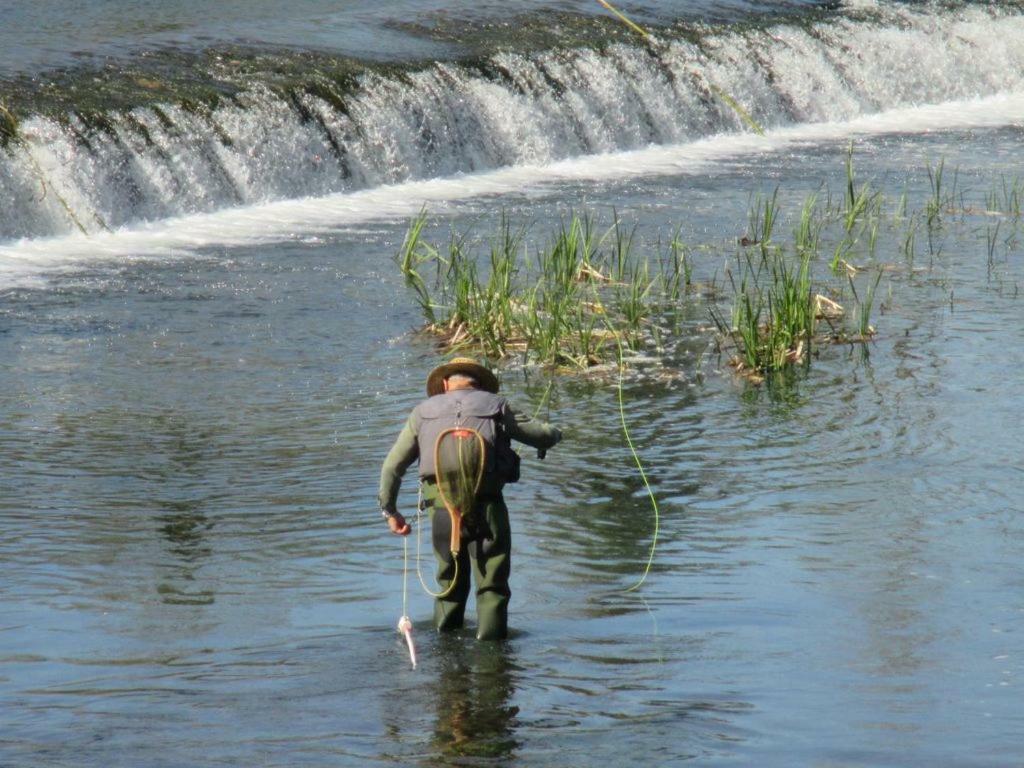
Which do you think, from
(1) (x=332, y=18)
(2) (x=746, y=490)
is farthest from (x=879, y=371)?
(1) (x=332, y=18)

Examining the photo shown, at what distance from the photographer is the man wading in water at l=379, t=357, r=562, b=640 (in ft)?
21.3

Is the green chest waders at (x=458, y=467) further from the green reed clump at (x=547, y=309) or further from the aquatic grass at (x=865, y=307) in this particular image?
the aquatic grass at (x=865, y=307)

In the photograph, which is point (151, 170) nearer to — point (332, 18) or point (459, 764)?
point (332, 18)

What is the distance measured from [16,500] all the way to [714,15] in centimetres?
2119

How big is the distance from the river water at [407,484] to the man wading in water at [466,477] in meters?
0.23

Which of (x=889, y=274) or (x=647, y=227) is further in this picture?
(x=647, y=227)

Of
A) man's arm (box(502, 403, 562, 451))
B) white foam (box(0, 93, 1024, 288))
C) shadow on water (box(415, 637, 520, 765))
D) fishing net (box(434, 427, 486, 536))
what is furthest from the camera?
white foam (box(0, 93, 1024, 288))

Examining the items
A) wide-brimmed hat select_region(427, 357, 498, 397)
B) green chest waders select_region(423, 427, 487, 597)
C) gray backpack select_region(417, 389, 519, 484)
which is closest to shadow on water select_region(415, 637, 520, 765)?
green chest waders select_region(423, 427, 487, 597)

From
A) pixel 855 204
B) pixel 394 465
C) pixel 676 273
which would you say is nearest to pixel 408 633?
pixel 394 465

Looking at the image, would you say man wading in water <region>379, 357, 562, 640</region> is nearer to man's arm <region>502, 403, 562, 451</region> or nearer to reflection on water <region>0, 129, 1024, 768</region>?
man's arm <region>502, 403, 562, 451</region>

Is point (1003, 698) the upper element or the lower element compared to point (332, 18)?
lower

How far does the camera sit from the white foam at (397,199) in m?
16.4

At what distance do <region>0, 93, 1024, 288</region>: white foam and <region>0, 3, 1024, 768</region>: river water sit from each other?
0.09 m

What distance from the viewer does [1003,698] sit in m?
A: 5.94
